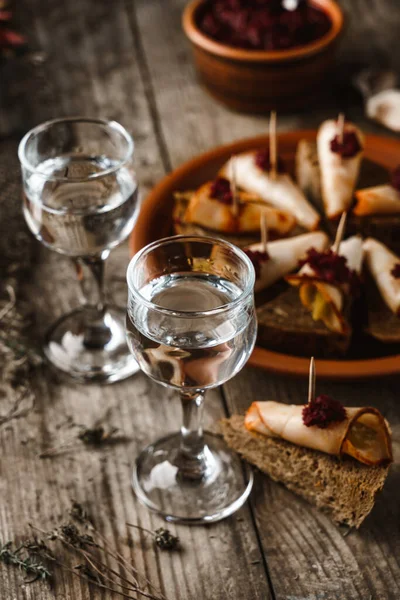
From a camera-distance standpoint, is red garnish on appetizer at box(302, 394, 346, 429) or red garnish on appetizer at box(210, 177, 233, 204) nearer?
red garnish on appetizer at box(302, 394, 346, 429)

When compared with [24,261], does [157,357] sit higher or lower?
higher

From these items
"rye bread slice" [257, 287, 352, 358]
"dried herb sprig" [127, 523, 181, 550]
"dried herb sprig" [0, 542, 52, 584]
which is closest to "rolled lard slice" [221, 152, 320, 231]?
"rye bread slice" [257, 287, 352, 358]

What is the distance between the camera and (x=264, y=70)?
6.80 ft

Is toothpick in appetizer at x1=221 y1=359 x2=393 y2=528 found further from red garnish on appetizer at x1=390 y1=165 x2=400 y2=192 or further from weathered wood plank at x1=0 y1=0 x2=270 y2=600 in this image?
red garnish on appetizer at x1=390 y1=165 x2=400 y2=192

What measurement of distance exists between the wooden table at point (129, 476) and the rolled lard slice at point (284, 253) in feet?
0.59

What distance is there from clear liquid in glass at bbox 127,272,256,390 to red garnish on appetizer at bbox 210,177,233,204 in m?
0.52

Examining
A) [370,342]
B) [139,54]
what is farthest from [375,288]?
[139,54]

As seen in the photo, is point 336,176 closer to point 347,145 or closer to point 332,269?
point 347,145

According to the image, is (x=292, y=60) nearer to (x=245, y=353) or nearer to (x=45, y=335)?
(x=45, y=335)

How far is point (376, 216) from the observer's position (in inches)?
67.3

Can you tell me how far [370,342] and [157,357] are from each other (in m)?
0.55

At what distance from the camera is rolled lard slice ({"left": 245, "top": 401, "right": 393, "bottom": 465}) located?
4.06 feet

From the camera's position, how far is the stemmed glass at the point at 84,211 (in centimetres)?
141

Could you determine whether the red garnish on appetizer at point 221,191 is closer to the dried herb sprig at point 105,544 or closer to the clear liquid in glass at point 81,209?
the clear liquid in glass at point 81,209
